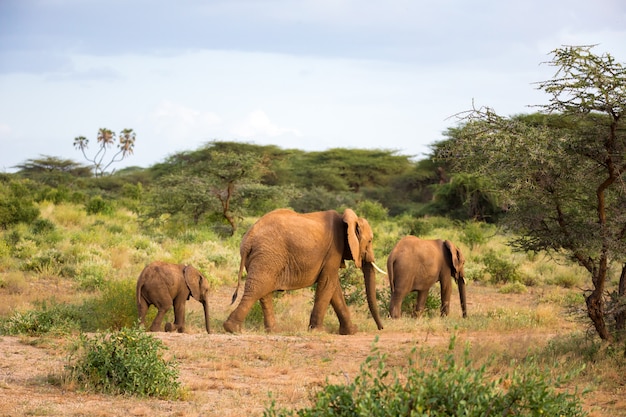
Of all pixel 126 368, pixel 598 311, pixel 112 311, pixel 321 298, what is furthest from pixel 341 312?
pixel 126 368

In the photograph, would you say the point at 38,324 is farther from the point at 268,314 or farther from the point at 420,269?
the point at 420,269

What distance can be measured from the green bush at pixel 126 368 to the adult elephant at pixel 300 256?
3122mm

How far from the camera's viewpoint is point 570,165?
8062 millimetres

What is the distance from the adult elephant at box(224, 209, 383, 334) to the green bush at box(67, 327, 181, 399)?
10.2 feet

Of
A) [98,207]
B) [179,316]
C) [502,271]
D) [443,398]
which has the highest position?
[98,207]

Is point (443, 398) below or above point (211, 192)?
below

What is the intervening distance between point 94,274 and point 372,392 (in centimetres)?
1072

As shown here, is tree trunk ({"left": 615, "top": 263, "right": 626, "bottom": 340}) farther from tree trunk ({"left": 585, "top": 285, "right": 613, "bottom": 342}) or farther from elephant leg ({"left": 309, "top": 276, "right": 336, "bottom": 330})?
elephant leg ({"left": 309, "top": 276, "right": 336, "bottom": 330})

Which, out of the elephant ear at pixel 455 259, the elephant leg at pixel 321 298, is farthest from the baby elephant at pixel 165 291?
the elephant ear at pixel 455 259

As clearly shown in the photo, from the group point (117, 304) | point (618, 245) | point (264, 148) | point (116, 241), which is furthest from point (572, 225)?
point (264, 148)

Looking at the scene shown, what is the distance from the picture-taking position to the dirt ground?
6074 millimetres

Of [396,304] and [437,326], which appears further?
[396,304]

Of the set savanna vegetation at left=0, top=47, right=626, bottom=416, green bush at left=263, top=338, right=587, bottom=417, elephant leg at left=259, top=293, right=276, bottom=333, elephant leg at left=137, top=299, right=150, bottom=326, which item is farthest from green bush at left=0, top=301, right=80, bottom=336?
green bush at left=263, top=338, right=587, bottom=417

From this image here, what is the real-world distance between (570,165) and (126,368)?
4.64 metres
